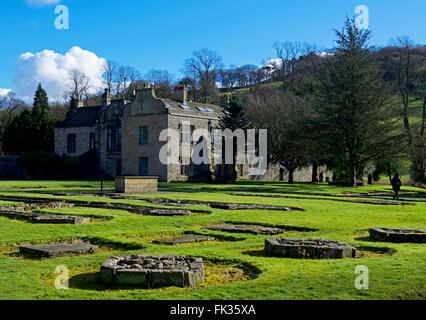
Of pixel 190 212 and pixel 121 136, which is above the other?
pixel 121 136

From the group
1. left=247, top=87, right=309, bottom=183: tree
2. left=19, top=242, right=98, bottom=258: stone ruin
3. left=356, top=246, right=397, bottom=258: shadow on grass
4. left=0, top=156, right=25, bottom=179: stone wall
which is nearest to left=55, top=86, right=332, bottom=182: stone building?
left=247, top=87, right=309, bottom=183: tree

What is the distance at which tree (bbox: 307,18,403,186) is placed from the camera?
130ft

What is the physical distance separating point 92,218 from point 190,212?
3361mm

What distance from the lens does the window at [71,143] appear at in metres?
61.2

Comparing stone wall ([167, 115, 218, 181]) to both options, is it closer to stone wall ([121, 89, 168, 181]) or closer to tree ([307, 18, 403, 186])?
→ stone wall ([121, 89, 168, 181])

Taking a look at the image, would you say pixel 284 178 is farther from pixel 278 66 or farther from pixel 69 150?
pixel 278 66

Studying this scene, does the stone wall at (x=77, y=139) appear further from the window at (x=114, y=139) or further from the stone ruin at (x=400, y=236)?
the stone ruin at (x=400, y=236)

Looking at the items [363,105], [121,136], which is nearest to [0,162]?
[121,136]

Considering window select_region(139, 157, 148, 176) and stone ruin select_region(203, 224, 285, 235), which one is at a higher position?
window select_region(139, 157, 148, 176)

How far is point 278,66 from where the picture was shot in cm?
9825

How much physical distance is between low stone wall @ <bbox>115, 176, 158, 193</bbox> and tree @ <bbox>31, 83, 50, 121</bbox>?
170 ft

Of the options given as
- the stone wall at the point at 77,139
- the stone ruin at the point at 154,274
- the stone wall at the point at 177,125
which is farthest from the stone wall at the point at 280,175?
the stone ruin at the point at 154,274

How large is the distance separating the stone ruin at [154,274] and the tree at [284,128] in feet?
121

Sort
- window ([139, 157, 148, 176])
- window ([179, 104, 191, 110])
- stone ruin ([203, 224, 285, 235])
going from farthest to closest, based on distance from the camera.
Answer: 1. window ([179, 104, 191, 110])
2. window ([139, 157, 148, 176])
3. stone ruin ([203, 224, 285, 235])
